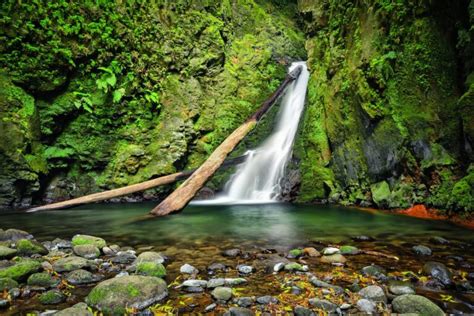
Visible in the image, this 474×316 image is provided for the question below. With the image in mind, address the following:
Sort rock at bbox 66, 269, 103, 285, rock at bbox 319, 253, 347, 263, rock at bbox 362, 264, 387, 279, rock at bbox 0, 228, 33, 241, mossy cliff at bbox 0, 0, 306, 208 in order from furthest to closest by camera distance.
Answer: mossy cliff at bbox 0, 0, 306, 208 → rock at bbox 0, 228, 33, 241 → rock at bbox 319, 253, 347, 263 → rock at bbox 362, 264, 387, 279 → rock at bbox 66, 269, 103, 285

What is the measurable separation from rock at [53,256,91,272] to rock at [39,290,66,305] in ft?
2.33

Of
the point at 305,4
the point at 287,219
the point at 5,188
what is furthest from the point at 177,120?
the point at 305,4

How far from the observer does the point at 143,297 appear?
273 centimetres

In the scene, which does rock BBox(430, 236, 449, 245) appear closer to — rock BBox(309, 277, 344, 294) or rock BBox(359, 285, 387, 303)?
rock BBox(359, 285, 387, 303)

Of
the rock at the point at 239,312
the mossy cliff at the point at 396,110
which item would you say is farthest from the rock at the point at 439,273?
the mossy cliff at the point at 396,110

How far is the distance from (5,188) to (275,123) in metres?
10.3

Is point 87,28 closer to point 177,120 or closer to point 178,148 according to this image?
point 177,120

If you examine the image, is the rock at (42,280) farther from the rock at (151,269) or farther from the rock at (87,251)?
the rock at (87,251)

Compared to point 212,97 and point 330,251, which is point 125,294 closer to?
point 330,251

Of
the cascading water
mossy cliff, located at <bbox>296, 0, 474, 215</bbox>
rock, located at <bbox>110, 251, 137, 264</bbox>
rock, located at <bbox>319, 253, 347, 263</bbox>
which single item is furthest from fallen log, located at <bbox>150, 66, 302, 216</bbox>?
rock, located at <bbox>319, 253, 347, 263</bbox>

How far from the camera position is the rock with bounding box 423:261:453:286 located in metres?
3.09

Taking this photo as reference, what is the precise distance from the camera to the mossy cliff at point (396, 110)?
677 cm

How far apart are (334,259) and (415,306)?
1416 millimetres

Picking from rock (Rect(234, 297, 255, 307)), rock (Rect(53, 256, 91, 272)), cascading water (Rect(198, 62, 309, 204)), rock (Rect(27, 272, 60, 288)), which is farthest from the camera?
cascading water (Rect(198, 62, 309, 204))
